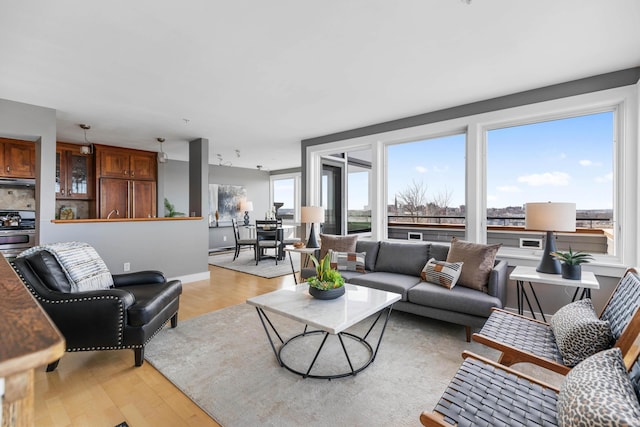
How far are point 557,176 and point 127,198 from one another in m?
7.06

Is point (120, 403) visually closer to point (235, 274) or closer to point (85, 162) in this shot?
point (235, 274)

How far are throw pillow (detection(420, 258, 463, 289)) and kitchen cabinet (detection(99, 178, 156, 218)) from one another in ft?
18.9

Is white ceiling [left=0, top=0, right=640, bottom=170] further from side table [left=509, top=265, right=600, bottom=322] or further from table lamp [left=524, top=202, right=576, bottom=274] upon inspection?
side table [left=509, top=265, right=600, bottom=322]

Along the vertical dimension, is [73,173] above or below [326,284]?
above

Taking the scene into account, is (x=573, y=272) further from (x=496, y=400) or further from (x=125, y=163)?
(x=125, y=163)

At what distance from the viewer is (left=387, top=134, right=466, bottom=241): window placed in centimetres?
400

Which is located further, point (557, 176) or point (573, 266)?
point (557, 176)

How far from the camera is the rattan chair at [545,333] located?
1.46 m

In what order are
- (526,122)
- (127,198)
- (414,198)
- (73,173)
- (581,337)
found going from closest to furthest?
(581,337)
(526,122)
(414,198)
(73,173)
(127,198)

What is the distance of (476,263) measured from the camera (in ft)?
9.93

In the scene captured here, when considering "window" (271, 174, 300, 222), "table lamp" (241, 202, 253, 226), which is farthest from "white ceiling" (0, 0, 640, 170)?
"window" (271, 174, 300, 222)

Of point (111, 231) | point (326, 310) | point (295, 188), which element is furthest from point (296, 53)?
point (295, 188)

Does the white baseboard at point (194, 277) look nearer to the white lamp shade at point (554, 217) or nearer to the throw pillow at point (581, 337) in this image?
the white lamp shade at point (554, 217)

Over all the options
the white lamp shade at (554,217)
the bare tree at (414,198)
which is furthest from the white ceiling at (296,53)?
the white lamp shade at (554,217)
